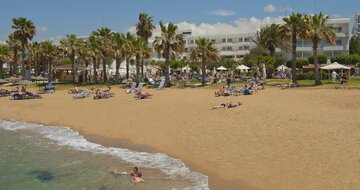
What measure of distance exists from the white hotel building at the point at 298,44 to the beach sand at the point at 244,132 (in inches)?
1834

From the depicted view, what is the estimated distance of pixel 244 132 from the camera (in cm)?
1759

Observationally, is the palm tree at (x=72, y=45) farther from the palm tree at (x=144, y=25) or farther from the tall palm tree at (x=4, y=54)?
the tall palm tree at (x=4, y=54)

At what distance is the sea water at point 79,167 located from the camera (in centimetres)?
1305

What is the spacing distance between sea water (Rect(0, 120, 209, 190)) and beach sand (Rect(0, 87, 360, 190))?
2.57 ft

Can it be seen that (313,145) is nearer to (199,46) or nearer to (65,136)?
(65,136)

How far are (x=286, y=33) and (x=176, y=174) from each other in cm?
2400

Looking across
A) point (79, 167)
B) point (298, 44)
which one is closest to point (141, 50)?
point (79, 167)

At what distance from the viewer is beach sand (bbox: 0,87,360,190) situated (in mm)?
→ 12203

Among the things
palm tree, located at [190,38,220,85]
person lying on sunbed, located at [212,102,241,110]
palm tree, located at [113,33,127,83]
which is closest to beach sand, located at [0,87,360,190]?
person lying on sunbed, located at [212,102,241,110]

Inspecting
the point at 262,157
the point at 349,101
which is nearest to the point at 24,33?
the point at 349,101

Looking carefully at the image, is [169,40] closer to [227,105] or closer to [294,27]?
[294,27]

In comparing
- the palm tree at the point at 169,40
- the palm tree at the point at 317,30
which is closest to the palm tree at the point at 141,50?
the palm tree at the point at 169,40

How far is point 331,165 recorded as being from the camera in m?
12.2

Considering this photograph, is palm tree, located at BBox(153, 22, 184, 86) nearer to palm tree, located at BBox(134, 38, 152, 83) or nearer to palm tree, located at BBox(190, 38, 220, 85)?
palm tree, located at BBox(190, 38, 220, 85)
